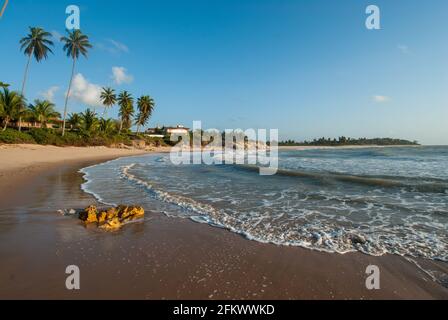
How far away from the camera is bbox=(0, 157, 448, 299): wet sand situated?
3.22m

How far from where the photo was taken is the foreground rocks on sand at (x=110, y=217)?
18.6 ft

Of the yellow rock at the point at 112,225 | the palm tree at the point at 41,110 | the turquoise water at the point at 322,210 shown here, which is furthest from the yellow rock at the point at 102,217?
the palm tree at the point at 41,110

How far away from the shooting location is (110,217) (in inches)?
236

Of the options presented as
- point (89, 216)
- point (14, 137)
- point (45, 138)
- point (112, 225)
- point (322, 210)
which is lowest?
point (322, 210)

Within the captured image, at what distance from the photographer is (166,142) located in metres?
70.4

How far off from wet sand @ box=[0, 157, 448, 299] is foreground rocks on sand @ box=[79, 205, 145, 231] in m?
0.27

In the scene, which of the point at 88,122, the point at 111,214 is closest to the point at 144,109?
the point at 88,122

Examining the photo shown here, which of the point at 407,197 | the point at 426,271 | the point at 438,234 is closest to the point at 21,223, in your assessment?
the point at 426,271

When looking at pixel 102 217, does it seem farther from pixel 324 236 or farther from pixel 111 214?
pixel 324 236

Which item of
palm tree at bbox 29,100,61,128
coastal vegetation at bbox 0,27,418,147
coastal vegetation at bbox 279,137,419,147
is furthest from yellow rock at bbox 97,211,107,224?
coastal vegetation at bbox 279,137,419,147

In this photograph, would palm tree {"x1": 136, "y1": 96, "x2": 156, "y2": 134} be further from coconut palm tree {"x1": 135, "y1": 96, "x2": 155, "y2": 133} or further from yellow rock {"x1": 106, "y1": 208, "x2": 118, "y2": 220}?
yellow rock {"x1": 106, "y1": 208, "x2": 118, "y2": 220}

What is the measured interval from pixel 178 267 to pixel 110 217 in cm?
290

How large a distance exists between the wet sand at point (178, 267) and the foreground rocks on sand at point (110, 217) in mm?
268

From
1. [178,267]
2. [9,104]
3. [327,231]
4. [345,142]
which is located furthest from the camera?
[345,142]
